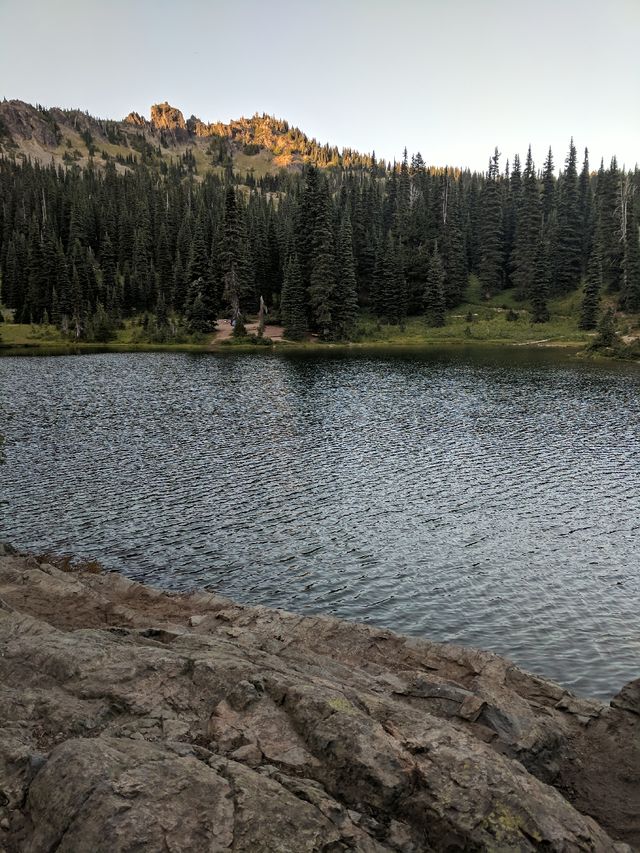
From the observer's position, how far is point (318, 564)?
77.5 feet

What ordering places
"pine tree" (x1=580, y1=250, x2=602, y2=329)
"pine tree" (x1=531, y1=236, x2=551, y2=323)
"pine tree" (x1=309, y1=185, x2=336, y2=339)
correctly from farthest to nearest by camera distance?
"pine tree" (x1=531, y1=236, x2=551, y2=323)
"pine tree" (x1=580, y1=250, x2=602, y2=329)
"pine tree" (x1=309, y1=185, x2=336, y2=339)

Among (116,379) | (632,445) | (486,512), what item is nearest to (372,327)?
(116,379)

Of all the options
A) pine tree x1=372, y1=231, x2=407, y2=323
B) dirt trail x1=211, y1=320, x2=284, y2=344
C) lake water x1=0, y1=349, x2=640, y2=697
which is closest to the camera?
lake water x1=0, y1=349, x2=640, y2=697

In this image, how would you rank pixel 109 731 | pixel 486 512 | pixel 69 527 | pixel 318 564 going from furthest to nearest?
pixel 486 512 < pixel 69 527 < pixel 318 564 < pixel 109 731

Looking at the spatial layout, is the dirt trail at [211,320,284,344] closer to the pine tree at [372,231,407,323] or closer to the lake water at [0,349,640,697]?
the pine tree at [372,231,407,323]

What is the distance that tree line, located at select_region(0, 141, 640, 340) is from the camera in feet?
372

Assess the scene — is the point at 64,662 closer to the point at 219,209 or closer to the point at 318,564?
the point at 318,564

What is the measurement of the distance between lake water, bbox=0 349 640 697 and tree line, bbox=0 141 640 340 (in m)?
56.3

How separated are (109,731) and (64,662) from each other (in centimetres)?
229

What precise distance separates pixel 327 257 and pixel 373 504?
85246mm

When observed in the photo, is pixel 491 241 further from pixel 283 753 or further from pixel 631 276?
pixel 283 753

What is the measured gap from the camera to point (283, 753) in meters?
9.09

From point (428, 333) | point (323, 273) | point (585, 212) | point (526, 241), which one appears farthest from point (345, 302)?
point (585, 212)

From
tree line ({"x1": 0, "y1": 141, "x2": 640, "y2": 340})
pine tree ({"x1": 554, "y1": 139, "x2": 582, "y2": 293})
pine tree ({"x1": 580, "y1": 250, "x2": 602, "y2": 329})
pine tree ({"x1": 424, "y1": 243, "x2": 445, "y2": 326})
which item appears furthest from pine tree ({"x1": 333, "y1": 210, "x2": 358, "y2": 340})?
pine tree ({"x1": 554, "y1": 139, "x2": 582, "y2": 293})
